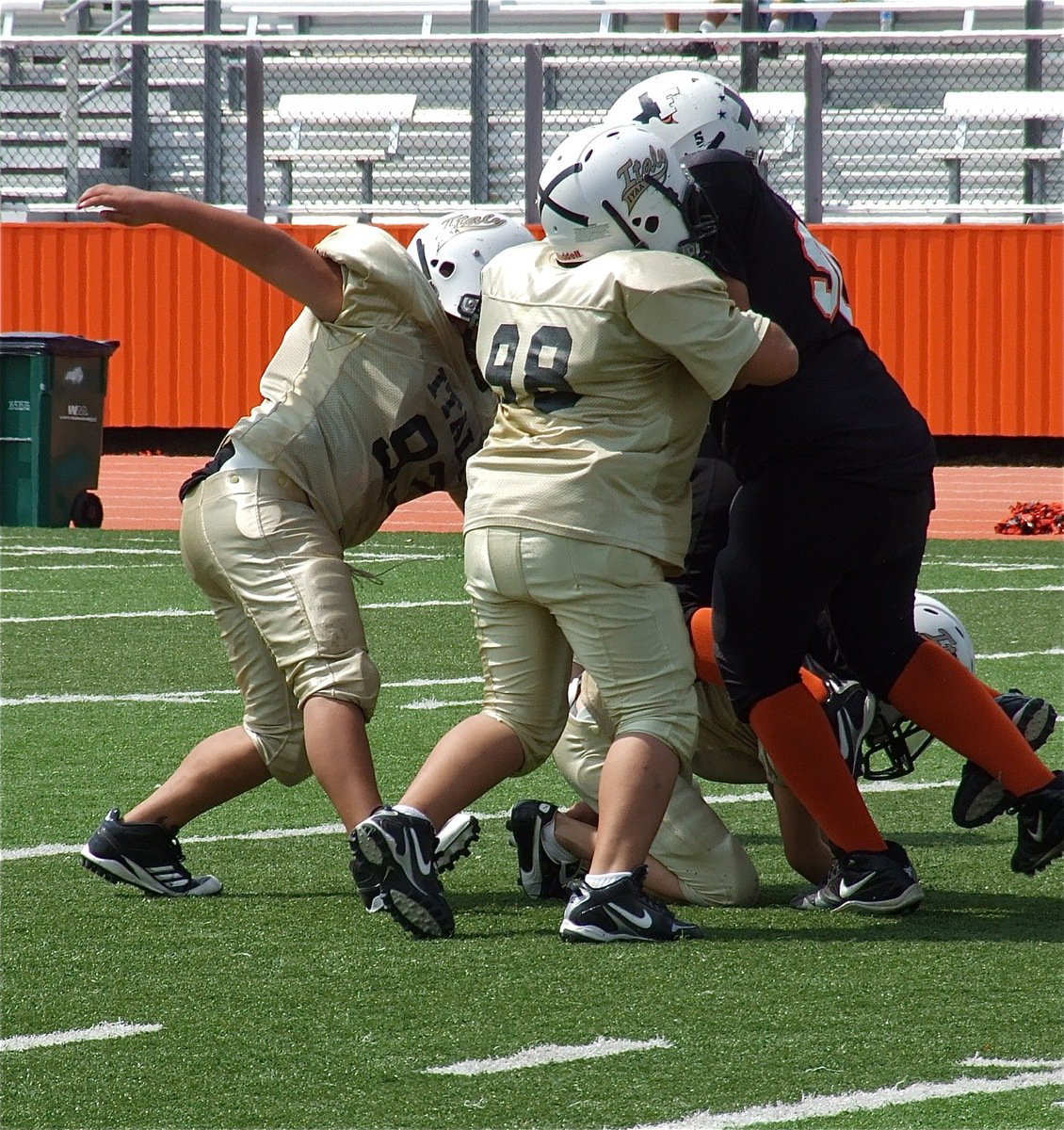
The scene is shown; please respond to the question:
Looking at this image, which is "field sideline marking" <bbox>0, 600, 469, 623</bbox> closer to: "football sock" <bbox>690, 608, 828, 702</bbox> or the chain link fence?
"football sock" <bbox>690, 608, 828, 702</bbox>

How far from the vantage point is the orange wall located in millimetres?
16719

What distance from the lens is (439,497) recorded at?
50.5 feet

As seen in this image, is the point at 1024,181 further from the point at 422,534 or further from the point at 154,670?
the point at 154,670

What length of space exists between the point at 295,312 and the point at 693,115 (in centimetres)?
1341

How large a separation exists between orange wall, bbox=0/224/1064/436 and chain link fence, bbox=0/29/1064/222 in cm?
38

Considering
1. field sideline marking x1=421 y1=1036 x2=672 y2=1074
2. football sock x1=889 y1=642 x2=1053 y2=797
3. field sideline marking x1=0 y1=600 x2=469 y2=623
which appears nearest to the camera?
field sideline marking x1=421 y1=1036 x2=672 y2=1074

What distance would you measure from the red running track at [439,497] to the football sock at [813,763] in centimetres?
863

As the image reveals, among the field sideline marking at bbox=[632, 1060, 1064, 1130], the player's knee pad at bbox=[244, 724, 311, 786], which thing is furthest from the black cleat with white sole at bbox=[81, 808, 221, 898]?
Result: the field sideline marking at bbox=[632, 1060, 1064, 1130]

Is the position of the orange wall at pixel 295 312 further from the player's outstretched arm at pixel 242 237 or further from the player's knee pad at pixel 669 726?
the player's knee pad at pixel 669 726

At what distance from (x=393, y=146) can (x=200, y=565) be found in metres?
15.5

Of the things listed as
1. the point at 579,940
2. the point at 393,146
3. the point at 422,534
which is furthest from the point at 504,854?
the point at 393,146

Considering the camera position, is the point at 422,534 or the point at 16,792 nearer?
the point at 16,792

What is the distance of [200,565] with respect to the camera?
457 cm

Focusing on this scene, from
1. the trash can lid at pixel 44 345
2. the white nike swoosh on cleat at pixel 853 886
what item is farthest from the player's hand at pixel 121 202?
the trash can lid at pixel 44 345
